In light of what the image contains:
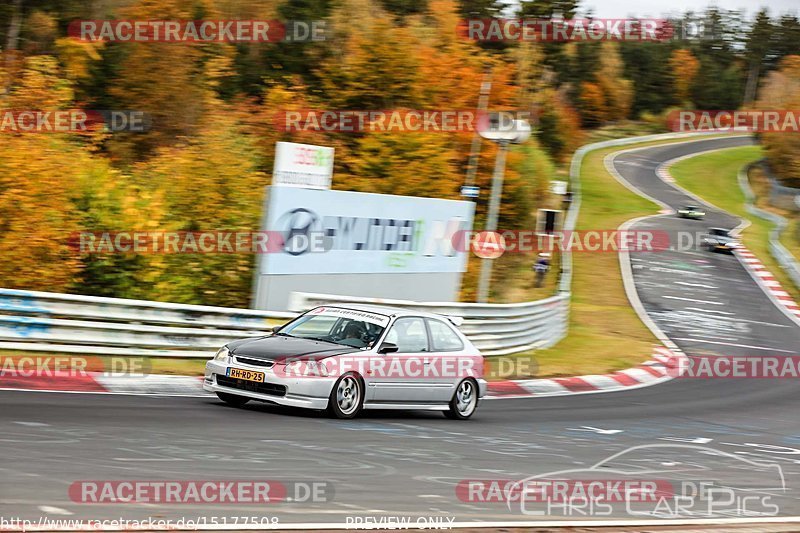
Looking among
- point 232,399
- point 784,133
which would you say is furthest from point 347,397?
point 784,133

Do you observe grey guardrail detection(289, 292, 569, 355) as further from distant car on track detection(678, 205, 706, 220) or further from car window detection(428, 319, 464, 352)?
distant car on track detection(678, 205, 706, 220)

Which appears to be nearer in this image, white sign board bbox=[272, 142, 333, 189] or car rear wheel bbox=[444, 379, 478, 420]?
car rear wheel bbox=[444, 379, 478, 420]

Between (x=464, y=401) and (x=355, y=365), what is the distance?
235cm

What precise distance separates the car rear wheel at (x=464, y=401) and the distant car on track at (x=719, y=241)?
34073 millimetres

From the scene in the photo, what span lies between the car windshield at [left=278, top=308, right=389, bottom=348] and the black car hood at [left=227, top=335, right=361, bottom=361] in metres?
0.21

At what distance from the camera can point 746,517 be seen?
25.7 feet

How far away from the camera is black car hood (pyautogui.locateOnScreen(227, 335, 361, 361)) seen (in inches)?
425

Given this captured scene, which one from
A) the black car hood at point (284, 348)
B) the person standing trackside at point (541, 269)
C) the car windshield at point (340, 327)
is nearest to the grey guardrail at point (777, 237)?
the person standing trackside at point (541, 269)

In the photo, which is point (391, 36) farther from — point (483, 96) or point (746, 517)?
point (746, 517)

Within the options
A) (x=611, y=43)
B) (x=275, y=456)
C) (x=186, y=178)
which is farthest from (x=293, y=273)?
(x=611, y=43)

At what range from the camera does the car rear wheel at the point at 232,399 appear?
36.5 feet

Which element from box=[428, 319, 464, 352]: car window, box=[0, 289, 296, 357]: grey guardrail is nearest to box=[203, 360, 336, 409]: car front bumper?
box=[428, 319, 464, 352]: car window

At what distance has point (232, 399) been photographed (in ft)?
37.0

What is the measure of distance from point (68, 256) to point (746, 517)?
11834 millimetres
